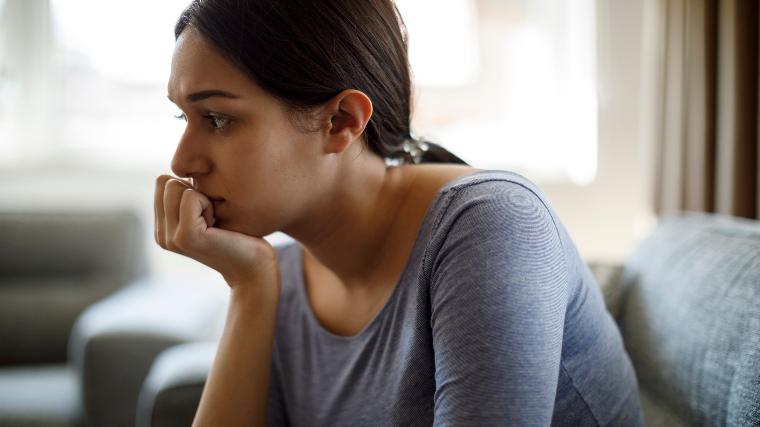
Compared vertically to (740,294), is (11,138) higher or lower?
higher

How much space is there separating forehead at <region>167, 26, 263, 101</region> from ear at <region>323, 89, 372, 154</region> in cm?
10

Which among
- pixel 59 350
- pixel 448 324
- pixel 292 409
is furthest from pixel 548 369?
pixel 59 350

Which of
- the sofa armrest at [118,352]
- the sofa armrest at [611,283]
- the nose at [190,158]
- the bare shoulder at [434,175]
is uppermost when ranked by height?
the nose at [190,158]

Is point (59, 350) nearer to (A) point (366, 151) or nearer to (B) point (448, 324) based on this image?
(A) point (366, 151)

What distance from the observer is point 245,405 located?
1.01 meters

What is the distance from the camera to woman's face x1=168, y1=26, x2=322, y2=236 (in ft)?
2.72

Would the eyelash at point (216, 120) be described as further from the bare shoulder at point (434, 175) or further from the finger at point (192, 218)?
the bare shoulder at point (434, 175)

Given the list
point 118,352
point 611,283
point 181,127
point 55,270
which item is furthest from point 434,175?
point 181,127

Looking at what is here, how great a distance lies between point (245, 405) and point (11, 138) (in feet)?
6.11

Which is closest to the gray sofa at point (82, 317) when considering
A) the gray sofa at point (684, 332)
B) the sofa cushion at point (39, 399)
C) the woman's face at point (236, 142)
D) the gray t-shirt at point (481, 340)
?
the sofa cushion at point (39, 399)

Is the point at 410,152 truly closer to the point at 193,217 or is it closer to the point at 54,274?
the point at 193,217

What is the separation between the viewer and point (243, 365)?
1010mm

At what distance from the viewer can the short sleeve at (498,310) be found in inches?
25.4

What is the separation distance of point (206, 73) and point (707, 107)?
1.40 meters
